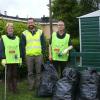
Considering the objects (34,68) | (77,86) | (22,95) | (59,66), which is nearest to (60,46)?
(59,66)

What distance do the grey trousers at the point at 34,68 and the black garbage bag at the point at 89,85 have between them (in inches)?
60.3

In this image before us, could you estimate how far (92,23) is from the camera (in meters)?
15.6

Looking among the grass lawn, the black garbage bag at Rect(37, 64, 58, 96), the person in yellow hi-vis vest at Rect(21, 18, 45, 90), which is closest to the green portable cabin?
the grass lawn

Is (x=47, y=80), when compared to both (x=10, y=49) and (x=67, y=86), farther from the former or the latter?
(x=10, y=49)

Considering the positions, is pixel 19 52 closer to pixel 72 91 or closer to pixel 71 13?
pixel 72 91

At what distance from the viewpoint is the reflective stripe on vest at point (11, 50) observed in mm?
9969

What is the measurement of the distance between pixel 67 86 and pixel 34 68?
1.91 metres

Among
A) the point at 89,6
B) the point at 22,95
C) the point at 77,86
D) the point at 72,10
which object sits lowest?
the point at 22,95

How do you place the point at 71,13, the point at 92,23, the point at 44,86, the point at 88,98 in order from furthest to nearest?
the point at 71,13, the point at 92,23, the point at 44,86, the point at 88,98

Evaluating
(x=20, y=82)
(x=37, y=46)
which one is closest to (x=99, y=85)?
(x=37, y=46)

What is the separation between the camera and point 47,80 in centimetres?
987

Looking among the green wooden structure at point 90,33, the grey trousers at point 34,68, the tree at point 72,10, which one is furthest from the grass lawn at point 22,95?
the tree at point 72,10

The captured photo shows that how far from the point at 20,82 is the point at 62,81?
3341 millimetres

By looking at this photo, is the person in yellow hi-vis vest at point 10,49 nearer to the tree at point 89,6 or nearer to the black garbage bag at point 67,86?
the black garbage bag at point 67,86
